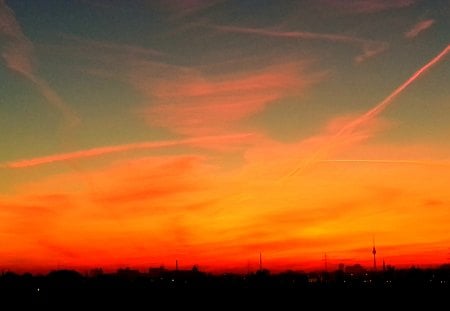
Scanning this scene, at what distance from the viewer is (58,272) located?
192750 millimetres

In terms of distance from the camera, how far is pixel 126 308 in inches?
2675

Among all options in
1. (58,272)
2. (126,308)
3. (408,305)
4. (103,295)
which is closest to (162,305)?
(126,308)

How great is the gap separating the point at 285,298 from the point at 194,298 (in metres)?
14.7

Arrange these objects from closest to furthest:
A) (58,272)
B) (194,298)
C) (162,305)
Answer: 1. (162,305)
2. (194,298)
3. (58,272)

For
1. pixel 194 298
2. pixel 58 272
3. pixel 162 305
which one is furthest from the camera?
pixel 58 272

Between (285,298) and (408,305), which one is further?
(285,298)

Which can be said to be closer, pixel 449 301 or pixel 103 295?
pixel 449 301

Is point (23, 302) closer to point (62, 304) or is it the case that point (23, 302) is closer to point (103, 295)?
point (62, 304)

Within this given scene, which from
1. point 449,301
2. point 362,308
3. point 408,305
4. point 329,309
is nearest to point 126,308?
point 329,309

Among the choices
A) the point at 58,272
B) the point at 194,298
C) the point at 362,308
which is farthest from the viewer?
the point at 58,272

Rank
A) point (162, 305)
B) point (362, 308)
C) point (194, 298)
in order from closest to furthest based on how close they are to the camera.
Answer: point (362, 308)
point (162, 305)
point (194, 298)

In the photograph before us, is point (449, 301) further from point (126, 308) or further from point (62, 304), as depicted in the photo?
point (62, 304)

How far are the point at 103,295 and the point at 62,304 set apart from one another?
13.3m

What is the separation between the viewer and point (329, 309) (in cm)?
6806
